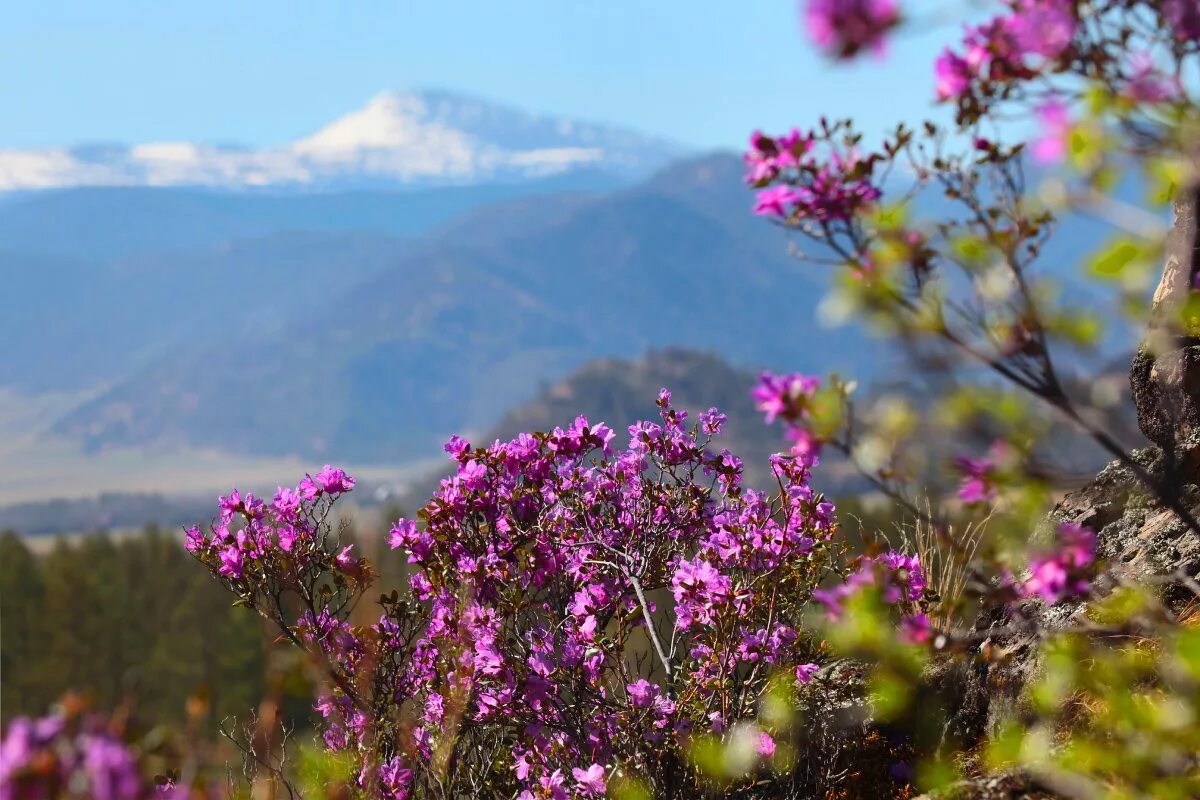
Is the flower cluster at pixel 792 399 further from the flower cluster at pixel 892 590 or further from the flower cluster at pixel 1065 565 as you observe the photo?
the flower cluster at pixel 1065 565

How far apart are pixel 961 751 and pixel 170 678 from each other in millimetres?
71897

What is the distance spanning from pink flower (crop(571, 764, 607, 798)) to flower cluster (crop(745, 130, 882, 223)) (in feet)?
8.87

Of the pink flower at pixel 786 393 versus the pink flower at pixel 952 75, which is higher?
the pink flower at pixel 952 75

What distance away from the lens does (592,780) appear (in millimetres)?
4953

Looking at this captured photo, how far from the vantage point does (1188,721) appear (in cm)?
241

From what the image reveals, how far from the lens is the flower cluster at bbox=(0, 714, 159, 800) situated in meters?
1.96

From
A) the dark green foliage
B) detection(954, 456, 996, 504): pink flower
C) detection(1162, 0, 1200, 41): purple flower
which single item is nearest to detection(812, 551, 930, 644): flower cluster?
detection(954, 456, 996, 504): pink flower

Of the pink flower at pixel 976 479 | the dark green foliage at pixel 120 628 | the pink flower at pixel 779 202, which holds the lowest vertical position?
the dark green foliage at pixel 120 628

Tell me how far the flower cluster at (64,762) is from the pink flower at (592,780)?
3.04 meters

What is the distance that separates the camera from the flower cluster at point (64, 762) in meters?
1.96

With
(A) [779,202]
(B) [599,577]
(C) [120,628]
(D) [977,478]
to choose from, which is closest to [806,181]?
(A) [779,202]

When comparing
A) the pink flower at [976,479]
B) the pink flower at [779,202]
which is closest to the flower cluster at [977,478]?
the pink flower at [976,479]

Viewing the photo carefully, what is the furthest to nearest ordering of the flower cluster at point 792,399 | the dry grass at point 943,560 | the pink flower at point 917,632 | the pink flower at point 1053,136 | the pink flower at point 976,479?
the dry grass at point 943,560, the pink flower at point 917,632, the pink flower at point 976,479, the flower cluster at point 792,399, the pink flower at point 1053,136

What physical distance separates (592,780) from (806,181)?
2856mm
